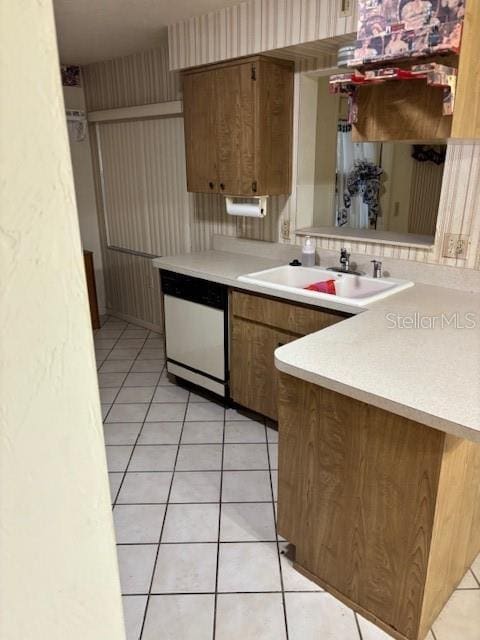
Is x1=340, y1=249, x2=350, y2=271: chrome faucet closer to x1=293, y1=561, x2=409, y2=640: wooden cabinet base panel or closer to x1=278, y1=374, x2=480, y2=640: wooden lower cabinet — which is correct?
x1=278, y1=374, x2=480, y2=640: wooden lower cabinet

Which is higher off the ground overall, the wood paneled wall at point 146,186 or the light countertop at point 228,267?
the wood paneled wall at point 146,186

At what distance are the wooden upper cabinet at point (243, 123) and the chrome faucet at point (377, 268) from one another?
767mm

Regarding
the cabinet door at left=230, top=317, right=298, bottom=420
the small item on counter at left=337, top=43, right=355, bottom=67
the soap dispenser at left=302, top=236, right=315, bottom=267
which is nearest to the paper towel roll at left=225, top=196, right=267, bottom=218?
the soap dispenser at left=302, top=236, right=315, bottom=267

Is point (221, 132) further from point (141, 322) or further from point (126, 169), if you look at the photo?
point (141, 322)

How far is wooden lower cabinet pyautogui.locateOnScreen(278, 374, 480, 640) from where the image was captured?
4.60ft

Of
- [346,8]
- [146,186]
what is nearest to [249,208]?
[346,8]

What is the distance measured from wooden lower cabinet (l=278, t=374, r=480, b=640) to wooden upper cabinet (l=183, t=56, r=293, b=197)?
1.58 metres

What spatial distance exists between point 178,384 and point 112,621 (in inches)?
110

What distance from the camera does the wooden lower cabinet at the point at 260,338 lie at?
97.0 inches

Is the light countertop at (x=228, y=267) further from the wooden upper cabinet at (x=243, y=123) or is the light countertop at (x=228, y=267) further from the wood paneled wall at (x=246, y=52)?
the wooden upper cabinet at (x=243, y=123)

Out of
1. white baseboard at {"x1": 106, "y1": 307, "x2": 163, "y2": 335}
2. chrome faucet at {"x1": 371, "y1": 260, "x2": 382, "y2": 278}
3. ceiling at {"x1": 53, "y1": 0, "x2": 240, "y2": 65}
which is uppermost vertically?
ceiling at {"x1": 53, "y1": 0, "x2": 240, "y2": 65}

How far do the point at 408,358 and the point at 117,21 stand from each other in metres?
2.62

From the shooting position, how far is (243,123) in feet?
9.04

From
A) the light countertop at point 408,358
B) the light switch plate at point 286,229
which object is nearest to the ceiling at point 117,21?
the light switch plate at point 286,229
